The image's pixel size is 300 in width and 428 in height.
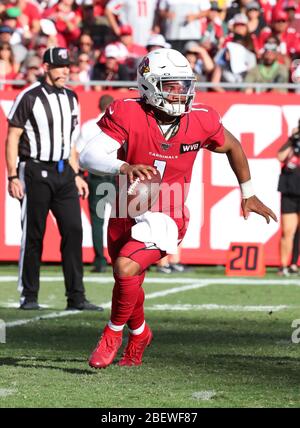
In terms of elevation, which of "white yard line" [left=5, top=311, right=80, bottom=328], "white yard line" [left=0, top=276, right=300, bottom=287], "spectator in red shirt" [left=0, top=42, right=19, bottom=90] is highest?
"spectator in red shirt" [left=0, top=42, right=19, bottom=90]

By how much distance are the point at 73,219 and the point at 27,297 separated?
0.74m

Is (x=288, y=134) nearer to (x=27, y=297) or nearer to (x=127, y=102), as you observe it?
(x=27, y=297)

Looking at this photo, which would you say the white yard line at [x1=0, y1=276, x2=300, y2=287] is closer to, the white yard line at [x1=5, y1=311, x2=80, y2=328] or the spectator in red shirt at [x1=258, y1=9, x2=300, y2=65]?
the white yard line at [x1=5, y1=311, x2=80, y2=328]

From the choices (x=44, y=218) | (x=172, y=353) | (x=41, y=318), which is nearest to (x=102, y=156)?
(x=172, y=353)

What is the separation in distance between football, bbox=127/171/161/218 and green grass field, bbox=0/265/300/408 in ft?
2.82

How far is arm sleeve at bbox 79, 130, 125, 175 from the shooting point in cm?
598

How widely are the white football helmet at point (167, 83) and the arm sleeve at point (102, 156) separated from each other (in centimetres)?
32

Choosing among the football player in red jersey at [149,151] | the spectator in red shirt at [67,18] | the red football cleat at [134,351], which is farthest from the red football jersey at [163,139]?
the spectator in red shirt at [67,18]

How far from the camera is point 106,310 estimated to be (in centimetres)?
939

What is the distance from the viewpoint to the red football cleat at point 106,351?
19.9 ft

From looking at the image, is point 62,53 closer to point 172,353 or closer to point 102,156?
point 172,353

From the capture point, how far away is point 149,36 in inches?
625

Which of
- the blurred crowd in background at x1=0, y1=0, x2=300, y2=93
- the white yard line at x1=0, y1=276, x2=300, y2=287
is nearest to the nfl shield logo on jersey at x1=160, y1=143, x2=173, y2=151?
the white yard line at x1=0, y1=276, x2=300, y2=287
